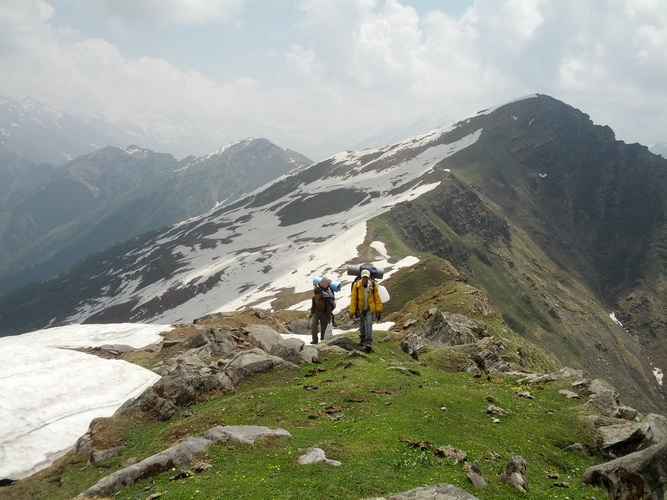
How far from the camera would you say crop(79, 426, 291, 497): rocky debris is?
1183 cm

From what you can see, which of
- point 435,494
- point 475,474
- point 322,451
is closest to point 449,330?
point 475,474

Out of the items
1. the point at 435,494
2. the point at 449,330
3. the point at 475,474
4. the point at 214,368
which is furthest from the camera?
the point at 449,330

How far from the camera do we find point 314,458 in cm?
1215

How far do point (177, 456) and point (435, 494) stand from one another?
7551 millimetres

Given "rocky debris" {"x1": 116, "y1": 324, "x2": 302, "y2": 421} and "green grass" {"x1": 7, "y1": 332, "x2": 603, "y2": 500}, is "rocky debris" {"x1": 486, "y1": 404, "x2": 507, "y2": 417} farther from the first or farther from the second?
"rocky debris" {"x1": 116, "y1": 324, "x2": 302, "y2": 421}

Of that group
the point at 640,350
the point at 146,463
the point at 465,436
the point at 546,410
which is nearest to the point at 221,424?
the point at 146,463

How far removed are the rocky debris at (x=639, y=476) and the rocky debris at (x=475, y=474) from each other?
11.4 ft

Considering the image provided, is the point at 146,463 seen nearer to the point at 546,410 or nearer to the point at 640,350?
the point at 546,410

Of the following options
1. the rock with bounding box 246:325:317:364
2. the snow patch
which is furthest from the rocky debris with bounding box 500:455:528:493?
the snow patch

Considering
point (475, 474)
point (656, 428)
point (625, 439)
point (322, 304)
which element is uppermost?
point (322, 304)

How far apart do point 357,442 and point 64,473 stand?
1043 cm

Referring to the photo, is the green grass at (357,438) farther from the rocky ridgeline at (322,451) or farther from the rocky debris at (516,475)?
the rocky ridgeline at (322,451)

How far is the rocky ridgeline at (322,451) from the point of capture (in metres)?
11.4

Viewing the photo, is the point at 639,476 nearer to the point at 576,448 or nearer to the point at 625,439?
the point at 576,448
